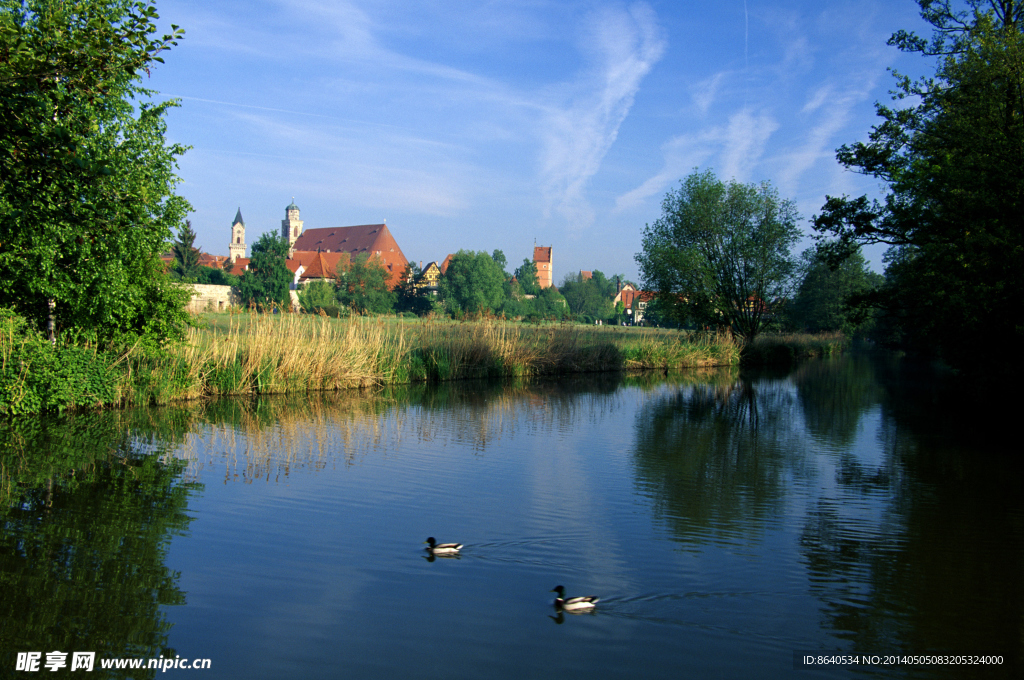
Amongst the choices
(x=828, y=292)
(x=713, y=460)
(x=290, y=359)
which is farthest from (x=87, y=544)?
(x=828, y=292)

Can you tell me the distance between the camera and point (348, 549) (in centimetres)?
564

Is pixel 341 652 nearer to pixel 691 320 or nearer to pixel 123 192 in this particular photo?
pixel 123 192

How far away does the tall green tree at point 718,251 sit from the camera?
3356 cm

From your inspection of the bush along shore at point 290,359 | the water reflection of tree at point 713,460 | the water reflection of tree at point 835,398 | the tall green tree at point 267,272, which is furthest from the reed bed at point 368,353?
the tall green tree at point 267,272

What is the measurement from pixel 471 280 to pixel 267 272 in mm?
25057

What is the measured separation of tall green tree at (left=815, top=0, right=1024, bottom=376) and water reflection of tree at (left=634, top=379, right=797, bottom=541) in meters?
4.17

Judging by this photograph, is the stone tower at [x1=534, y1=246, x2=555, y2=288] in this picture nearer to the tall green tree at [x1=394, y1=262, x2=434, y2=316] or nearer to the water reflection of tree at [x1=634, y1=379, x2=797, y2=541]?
the tall green tree at [x1=394, y1=262, x2=434, y2=316]

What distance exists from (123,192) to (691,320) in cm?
3061

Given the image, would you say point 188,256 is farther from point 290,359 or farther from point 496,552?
point 496,552

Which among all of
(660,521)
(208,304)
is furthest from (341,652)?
(208,304)

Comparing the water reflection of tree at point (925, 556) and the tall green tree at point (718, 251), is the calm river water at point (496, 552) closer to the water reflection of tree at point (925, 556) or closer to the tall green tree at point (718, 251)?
the water reflection of tree at point (925, 556)

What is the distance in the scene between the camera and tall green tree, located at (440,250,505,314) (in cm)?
7981

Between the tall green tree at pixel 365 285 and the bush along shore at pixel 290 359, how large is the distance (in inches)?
1586

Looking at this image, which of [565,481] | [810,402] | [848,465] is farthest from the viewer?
[810,402]
